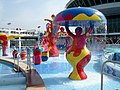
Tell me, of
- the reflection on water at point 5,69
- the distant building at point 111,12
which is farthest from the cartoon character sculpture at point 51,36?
the distant building at point 111,12

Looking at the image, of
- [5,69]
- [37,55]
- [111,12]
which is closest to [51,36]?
[37,55]

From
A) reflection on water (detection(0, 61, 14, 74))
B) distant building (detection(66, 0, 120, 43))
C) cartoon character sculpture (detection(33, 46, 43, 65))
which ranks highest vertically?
distant building (detection(66, 0, 120, 43))

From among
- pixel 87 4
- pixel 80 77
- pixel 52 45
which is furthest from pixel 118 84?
pixel 87 4

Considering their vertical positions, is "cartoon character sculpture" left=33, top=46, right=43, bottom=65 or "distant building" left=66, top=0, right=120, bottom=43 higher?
"distant building" left=66, top=0, right=120, bottom=43

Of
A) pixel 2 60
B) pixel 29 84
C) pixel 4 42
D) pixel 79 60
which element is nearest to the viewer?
pixel 29 84

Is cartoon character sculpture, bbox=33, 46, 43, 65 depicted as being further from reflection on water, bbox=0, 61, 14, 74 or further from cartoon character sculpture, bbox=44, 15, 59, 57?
cartoon character sculpture, bbox=44, 15, 59, 57

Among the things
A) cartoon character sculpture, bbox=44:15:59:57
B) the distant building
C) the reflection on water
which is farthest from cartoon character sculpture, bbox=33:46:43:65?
the distant building

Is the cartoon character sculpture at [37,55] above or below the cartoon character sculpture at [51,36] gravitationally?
below

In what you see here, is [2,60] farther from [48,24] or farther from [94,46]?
[94,46]

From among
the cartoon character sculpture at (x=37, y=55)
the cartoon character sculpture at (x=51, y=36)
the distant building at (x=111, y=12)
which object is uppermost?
the distant building at (x=111, y=12)

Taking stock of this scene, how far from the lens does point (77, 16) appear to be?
6633 millimetres

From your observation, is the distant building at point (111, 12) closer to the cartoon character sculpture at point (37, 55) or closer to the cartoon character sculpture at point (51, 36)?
the cartoon character sculpture at point (51, 36)

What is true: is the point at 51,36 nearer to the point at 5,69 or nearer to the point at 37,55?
the point at 37,55

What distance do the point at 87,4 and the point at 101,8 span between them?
18.9 ft
